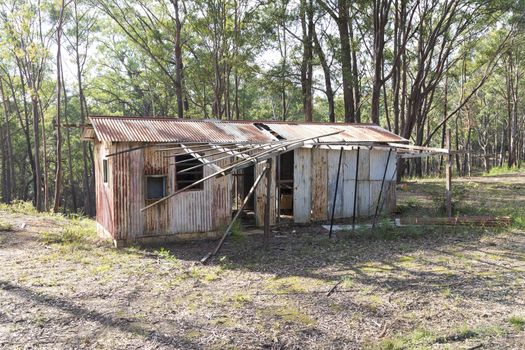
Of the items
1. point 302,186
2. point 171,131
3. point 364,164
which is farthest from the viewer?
point 364,164

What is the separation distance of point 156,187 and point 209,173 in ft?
→ 4.54

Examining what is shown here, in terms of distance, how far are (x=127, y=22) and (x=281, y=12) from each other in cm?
781

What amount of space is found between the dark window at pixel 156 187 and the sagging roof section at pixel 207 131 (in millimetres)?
→ 990

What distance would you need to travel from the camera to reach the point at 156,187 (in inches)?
382

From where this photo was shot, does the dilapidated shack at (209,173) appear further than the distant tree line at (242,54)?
No

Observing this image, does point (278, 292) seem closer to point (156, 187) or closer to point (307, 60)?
point (156, 187)

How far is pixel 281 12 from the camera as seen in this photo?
18.3 m

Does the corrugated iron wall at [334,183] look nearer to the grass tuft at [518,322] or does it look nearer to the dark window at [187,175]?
the dark window at [187,175]

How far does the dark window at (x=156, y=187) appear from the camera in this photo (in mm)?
9617

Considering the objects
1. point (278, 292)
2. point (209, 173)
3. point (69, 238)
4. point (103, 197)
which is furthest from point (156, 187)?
point (278, 292)

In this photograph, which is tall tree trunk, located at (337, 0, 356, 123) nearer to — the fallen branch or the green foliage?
the green foliage

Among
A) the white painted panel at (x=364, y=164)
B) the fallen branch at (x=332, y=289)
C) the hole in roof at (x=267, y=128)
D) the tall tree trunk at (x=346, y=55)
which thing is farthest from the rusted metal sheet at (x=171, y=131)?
the tall tree trunk at (x=346, y=55)

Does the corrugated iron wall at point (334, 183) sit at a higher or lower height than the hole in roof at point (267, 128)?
lower

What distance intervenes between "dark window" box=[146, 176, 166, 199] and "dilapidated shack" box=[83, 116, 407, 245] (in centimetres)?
2
